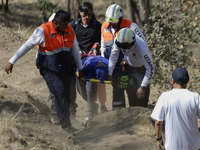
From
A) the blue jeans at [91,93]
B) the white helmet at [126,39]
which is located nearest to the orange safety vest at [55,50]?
the white helmet at [126,39]

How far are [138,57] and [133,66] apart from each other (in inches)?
10.1

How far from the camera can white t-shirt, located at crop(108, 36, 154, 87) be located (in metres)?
4.68

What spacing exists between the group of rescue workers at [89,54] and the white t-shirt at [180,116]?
1752mm

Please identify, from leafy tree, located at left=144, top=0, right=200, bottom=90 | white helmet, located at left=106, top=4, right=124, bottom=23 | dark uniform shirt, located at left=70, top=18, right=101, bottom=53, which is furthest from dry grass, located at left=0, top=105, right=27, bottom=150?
leafy tree, located at left=144, top=0, right=200, bottom=90

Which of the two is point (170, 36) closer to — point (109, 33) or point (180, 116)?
point (109, 33)

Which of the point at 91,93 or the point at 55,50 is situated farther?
the point at 91,93

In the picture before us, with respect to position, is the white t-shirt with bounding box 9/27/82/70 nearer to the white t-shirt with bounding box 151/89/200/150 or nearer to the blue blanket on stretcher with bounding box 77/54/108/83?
the blue blanket on stretcher with bounding box 77/54/108/83

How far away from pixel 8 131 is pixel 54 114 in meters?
1.85

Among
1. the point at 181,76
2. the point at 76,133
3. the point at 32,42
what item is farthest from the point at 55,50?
the point at 181,76

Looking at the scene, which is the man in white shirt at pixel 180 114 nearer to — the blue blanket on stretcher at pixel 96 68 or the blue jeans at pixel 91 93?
the blue blanket on stretcher at pixel 96 68

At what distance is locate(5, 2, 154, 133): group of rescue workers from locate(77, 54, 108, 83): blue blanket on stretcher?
3 centimetres

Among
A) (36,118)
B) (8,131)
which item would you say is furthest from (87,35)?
(8,131)

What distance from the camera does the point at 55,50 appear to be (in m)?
4.47

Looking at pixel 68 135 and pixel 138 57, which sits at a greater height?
pixel 138 57
